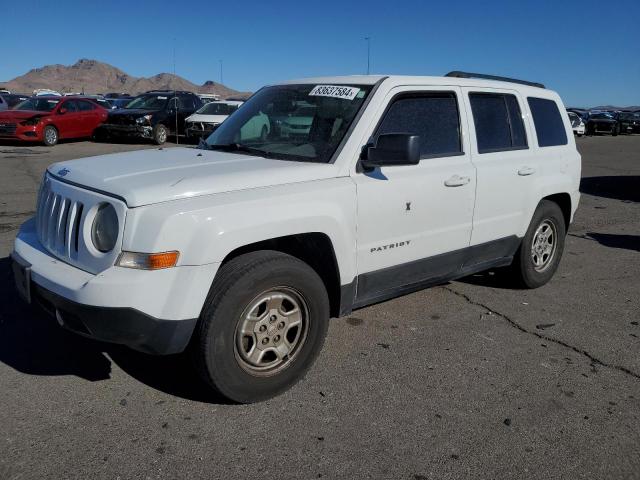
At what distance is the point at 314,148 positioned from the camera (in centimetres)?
375

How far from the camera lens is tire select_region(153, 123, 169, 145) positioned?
19.1 metres

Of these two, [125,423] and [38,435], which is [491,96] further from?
[38,435]

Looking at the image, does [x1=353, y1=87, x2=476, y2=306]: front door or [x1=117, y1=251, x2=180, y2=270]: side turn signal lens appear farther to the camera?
[x1=353, y1=87, x2=476, y2=306]: front door

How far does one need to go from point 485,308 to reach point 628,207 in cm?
674

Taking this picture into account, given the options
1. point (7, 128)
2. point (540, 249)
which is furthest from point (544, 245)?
point (7, 128)

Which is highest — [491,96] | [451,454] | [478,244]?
[491,96]

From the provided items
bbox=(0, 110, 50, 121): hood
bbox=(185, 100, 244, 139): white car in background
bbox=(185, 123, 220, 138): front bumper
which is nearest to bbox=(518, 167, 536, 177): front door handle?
bbox=(185, 100, 244, 139): white car in background

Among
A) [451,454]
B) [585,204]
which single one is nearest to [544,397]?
[451,454]

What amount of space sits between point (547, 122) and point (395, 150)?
2.52 m

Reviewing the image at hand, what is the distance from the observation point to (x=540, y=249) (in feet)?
17.7

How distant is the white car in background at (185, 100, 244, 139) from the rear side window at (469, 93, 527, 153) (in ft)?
47.2

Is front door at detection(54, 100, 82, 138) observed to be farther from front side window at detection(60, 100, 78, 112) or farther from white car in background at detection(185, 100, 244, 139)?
white car in background at detection(185, 100, 244, 139)

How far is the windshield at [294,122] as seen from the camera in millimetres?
3781

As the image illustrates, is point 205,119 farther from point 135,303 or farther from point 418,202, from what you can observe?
point 135,303
